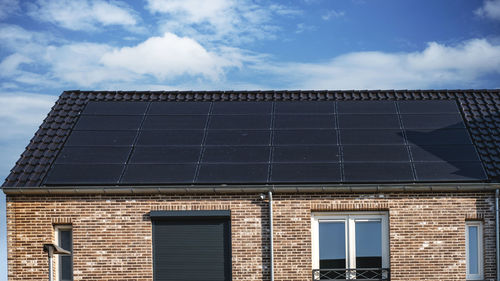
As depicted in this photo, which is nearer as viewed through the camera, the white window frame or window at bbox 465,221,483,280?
the white window frame

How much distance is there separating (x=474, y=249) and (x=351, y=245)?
3336 mm

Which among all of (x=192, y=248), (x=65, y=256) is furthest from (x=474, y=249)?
(x=65, y=256)

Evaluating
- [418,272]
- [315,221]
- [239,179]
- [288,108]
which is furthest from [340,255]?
[288,108]

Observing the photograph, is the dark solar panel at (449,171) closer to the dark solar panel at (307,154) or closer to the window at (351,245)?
the window at (351,245)

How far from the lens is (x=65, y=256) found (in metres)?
15.1

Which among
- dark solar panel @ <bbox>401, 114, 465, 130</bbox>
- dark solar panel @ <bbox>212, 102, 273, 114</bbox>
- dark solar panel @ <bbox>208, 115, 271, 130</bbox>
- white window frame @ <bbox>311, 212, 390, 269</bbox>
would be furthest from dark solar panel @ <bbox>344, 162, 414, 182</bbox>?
dark solar panel @ <bbox>212, 102, 273, 114</bbox>

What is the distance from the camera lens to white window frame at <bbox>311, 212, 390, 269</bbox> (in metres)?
14.8

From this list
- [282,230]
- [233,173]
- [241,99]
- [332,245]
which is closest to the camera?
[282,230]

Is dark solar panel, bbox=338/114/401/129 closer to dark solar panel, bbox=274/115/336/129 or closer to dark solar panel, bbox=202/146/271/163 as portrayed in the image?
dark solar panel, bbox=274/115/336/129

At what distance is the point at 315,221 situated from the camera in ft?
48.8

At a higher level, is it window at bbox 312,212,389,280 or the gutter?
the gutter

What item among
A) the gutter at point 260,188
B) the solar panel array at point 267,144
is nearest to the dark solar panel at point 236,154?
the solar panel array at point 267,144

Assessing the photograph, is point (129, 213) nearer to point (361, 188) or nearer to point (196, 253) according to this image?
point (196, 253)

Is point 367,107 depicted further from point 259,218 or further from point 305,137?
point 259,218
